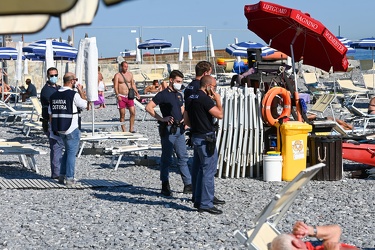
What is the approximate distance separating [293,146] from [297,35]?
111 inches

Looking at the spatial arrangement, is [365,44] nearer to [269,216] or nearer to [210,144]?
[210,144]

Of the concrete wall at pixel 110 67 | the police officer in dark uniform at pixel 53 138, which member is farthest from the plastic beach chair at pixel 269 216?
the concrete wall at pixel 110 67

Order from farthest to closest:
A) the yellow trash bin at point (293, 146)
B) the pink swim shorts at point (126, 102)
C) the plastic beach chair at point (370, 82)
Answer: the plastic beach chair at point (370, 82) → the pink swim shorts at point (126, 102) → the yellow trash bin at point (293, 146)

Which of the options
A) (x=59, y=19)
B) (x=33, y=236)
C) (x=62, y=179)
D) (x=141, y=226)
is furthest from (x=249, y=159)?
(x=59, y=19)

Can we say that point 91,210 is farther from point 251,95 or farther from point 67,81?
point 251,95

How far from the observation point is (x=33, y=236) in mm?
6949

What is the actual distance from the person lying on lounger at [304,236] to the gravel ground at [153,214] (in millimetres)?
1343

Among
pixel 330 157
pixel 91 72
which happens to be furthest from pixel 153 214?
pixel 91 72

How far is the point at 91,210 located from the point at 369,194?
10.8 ft

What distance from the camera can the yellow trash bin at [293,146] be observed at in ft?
32.0

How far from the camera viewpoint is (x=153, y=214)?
25.8 ft

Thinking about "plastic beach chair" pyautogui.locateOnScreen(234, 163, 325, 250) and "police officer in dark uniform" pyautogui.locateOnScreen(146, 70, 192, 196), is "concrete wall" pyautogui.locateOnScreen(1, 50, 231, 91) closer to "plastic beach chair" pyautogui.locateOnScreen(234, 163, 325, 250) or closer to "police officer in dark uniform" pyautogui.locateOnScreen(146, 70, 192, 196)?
"police officer in dark uniform" pyautogui.locateOnScreen(146, 70, 192, 196)

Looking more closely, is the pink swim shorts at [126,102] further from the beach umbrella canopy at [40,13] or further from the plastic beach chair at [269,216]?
the beach umbrella canopy at [40,13]

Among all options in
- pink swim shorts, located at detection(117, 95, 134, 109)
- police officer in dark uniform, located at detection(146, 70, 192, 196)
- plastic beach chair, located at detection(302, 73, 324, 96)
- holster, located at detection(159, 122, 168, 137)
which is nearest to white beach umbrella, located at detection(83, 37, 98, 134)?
police officer in dark uniform, located at detection(146, 70, 192, 196)
